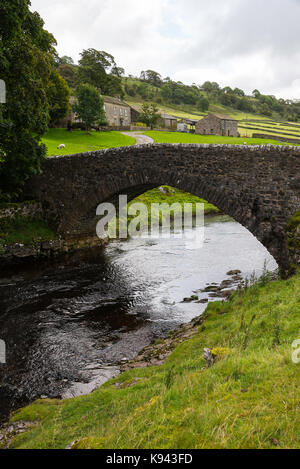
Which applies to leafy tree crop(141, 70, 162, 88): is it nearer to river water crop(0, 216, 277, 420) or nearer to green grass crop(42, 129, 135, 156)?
green grass crop(42, 129, 135, 156)

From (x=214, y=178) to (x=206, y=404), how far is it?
1250cm

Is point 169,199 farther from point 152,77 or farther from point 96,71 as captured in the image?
point 152,77

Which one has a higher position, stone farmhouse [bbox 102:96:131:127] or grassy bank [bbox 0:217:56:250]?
stone farmhouse [bbox 102:96:131:127]

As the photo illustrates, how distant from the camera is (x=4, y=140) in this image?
17781 millimetres

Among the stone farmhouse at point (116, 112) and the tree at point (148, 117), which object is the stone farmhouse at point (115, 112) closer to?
the stone farmhouse at point (116, 112)

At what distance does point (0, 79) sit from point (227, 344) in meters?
14.2

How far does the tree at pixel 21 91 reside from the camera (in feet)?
47.0

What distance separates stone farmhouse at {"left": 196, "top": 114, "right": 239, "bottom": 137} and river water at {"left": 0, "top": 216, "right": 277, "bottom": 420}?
4766cm

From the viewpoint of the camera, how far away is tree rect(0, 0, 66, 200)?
14.3m

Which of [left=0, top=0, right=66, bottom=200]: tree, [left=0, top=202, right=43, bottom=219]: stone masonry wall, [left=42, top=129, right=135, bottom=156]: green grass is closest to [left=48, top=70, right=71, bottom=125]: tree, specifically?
[left=42, top=129, right=135, bottom=156]: green grass

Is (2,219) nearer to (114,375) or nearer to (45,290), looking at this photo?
(45,290)

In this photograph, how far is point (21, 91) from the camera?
16.0m

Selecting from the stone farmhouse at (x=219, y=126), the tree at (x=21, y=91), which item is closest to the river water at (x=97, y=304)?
the tree at (x=21, y=91)

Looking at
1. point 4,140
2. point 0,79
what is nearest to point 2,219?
point 4,140
